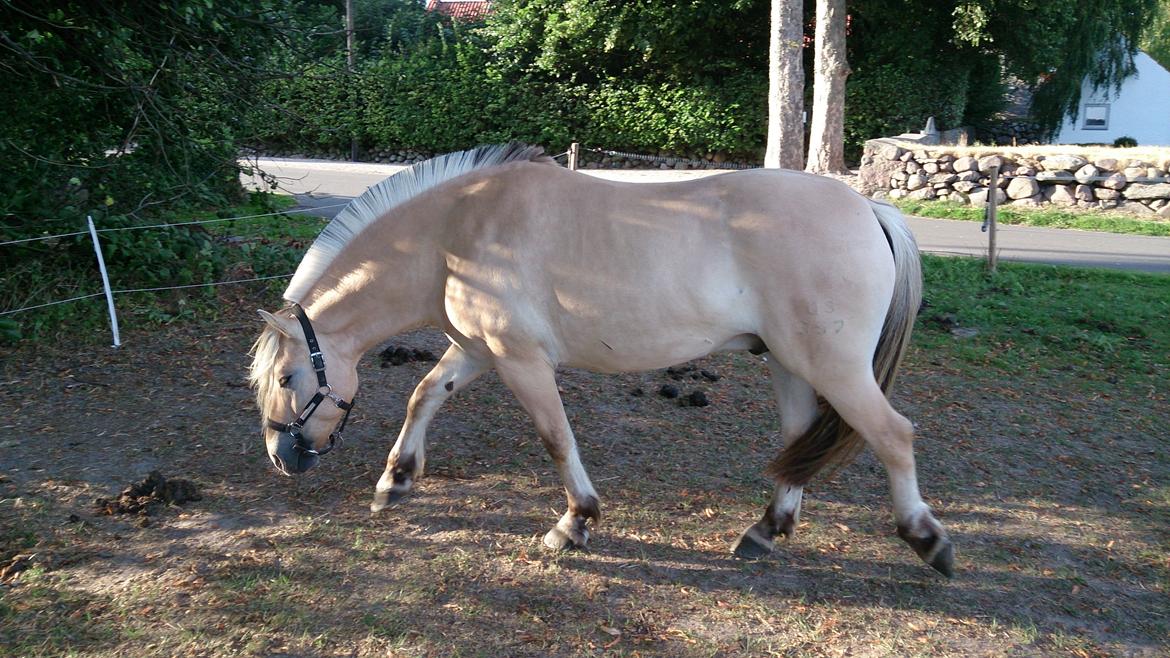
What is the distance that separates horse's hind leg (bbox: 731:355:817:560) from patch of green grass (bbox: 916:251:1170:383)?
3.35 meters

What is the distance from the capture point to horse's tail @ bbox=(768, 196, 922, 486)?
3.60 meters

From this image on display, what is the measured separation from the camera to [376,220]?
12.8 ft

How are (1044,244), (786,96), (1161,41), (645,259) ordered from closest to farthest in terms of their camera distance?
(645,259), (1044,244), (786,96), (1161,41)

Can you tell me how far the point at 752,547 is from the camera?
12.2ft

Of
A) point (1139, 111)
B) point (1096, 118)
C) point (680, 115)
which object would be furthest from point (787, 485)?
point (1139, 111)

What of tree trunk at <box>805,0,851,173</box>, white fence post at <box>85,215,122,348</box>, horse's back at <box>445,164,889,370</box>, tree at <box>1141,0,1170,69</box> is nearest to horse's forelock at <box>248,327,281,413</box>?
horse's back at <box>445,164,889,370</box>

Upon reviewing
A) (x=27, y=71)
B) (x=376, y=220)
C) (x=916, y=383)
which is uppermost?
(x=27, y=71)

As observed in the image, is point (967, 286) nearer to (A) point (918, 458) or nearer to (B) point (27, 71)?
(A) point (918, 458)

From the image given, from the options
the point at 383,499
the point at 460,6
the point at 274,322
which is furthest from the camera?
the point at 460,6

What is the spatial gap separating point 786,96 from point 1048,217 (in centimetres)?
454

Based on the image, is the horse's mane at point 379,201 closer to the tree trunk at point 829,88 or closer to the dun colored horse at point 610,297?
the dun colored horse at point 610,297

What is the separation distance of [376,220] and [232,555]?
1.60 meters

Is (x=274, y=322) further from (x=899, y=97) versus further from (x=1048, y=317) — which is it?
(x=899, y=97)

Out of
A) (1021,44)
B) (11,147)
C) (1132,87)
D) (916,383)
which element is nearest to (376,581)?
(916,383)
